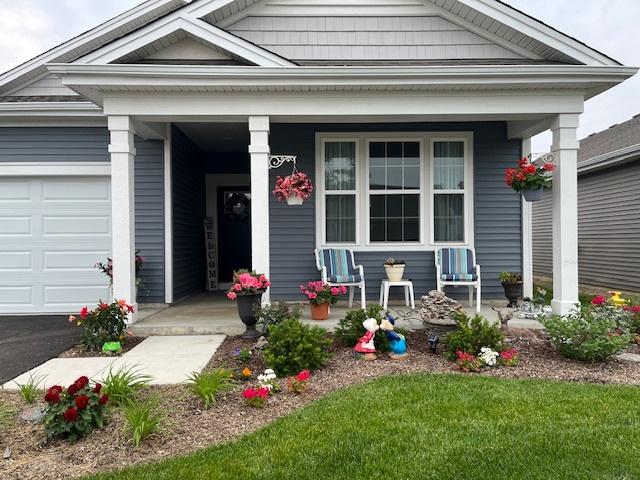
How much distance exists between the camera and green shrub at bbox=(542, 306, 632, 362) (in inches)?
160

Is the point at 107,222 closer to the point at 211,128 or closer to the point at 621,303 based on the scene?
the point at 211,128

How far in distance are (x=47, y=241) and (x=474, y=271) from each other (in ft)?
20.6

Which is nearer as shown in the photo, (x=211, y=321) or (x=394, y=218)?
(x=211, y=321)

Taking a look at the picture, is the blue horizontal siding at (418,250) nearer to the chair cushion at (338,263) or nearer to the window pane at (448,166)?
the window pane at (448,166)

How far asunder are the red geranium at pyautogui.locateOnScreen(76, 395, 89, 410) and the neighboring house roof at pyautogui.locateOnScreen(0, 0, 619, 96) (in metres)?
3.85

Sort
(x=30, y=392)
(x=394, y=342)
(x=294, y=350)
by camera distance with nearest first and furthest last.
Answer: (x=30, y=392) → (x=294, y=350) → (x=394, y=342)

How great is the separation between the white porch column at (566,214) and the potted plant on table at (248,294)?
340 centimetres

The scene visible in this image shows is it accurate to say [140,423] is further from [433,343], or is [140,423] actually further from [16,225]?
[16,225]

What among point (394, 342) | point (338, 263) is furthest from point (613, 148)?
point (394, 342)

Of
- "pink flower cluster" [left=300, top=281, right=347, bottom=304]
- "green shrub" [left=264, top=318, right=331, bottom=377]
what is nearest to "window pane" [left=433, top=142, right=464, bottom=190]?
"pink flower cluster" [left=300, top=281, right=347, bottom=304]

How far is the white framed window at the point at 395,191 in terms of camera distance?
6816 mm

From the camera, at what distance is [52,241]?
7.05m

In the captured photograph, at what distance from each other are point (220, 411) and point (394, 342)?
188 cm

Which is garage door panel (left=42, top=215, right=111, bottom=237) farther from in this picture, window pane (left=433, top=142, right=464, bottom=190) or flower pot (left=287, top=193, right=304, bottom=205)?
window pane (left=433, top=142, right=464, bottom=190)
